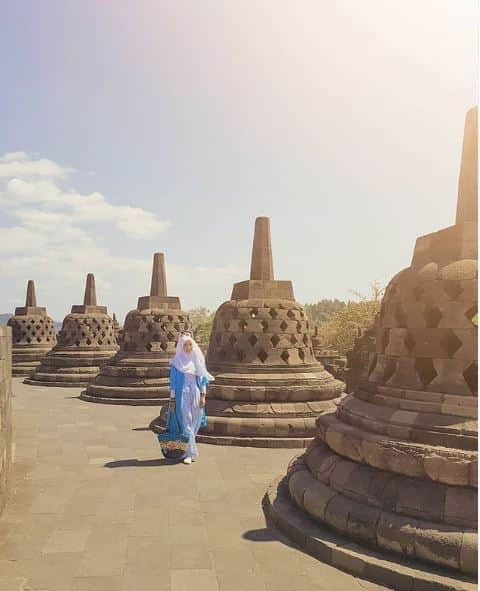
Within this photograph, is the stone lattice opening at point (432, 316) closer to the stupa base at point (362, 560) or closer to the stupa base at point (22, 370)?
the stupa base at point (362, 560)

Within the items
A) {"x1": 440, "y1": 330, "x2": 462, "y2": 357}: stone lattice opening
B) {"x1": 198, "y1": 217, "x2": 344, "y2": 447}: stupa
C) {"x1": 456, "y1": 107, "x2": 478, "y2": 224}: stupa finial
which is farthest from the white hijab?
{"x1": 456, "y1": 107, "x2": 478, "y2": 224}: stupa finial

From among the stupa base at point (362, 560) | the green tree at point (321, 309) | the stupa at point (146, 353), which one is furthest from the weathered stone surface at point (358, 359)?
the green tree at point (321, 309)

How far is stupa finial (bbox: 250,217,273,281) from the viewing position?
11.0 m

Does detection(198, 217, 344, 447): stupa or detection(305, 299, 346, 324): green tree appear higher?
detection(305, 299, 346, 324): green tree

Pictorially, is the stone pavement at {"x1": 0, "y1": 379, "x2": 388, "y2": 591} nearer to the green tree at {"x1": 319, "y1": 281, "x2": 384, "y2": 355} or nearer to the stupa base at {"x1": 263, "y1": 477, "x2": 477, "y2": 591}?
the stupa base at {"x1": 263, "y1": 477, "x2": 477, "y2": 591}

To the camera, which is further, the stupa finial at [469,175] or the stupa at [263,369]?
the stupa at [263,369]

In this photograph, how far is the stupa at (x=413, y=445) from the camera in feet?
13.2

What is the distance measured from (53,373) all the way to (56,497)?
541 inches

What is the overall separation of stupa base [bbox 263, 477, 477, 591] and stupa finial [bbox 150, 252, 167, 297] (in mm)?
12261

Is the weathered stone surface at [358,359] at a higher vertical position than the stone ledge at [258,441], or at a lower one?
higher

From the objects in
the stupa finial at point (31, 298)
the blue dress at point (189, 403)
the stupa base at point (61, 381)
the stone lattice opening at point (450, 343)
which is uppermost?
the stupa finial at point (31, 298)

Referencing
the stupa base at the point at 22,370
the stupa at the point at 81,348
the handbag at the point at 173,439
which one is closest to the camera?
the handbag at the point at 173,439

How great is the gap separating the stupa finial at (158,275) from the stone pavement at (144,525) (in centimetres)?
823

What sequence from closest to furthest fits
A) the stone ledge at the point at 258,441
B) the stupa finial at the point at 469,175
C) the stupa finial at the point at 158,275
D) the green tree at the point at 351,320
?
the stupa finial at the point at 469,175, the stone ledge at the point at 258,441, the stupa finial at the point at 158,275, the green tree at the point at 351,320
